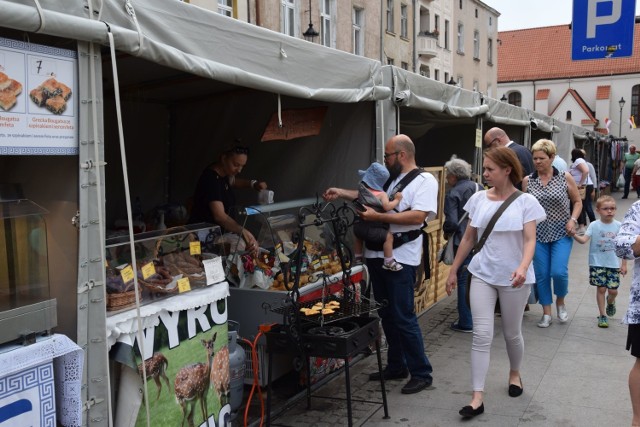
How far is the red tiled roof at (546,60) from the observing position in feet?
173

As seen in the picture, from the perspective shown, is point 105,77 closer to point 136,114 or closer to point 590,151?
point 136,114

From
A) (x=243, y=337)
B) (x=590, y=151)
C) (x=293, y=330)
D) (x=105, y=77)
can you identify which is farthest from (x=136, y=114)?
(x=590, y=151)

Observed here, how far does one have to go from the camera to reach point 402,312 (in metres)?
4.52

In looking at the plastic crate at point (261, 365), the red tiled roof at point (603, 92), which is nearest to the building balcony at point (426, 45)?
the red tiled roof at point (603, 92)

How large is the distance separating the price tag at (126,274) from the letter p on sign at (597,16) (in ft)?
25.9

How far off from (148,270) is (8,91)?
1241mm

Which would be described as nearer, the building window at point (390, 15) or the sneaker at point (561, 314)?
the sneaker at point (561, 314)

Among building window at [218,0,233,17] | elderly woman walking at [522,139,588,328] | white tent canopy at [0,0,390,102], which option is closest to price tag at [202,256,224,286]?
white tent canopy at [0,0,390,102]

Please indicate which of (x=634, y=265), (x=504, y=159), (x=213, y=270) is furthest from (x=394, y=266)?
(x=634, y=265)

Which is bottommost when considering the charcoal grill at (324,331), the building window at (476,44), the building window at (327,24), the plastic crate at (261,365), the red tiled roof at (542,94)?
the plastic crate at (261,365)

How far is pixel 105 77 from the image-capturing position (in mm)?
4980

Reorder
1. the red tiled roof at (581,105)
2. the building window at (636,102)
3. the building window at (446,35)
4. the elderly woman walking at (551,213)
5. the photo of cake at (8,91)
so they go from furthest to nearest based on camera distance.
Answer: the building window at (636,102) → the red tiled roof at (581,105) → the building window at (446,35) → the elderly woman walking at (551,213) → the photo of cake at (8,91)

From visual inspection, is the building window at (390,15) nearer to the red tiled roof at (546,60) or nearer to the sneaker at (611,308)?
the sneaker at (611,308)

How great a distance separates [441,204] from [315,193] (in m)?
1.70
